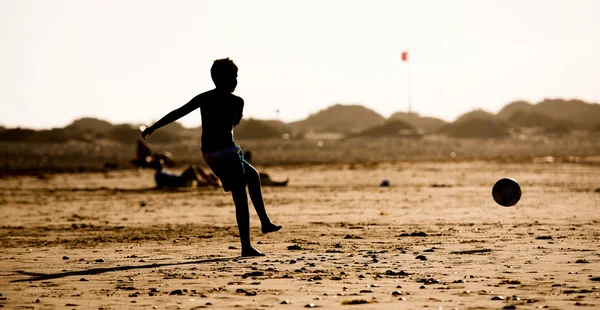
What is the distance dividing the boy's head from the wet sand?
73.0 inches

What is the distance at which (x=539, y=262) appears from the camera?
9648 mm

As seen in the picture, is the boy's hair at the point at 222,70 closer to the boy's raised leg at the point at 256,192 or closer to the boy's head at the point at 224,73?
the boy's head at the point at 224,73

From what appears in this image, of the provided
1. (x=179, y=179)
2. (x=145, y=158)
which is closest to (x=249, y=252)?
(x=179, y=179)

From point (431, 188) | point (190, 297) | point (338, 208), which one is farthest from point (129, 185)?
point (190, 297)

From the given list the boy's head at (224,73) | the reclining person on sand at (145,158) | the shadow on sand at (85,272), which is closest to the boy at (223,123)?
the boy's head at (224,73)

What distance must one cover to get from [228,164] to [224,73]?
38.1 inches

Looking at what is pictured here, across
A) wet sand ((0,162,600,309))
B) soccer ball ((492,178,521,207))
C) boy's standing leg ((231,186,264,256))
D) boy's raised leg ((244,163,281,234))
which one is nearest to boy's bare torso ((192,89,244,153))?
boy's raised leg ((244,163,281,234))

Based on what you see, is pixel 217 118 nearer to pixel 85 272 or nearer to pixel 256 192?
pixel 256 192

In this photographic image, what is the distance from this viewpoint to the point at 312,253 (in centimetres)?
1071

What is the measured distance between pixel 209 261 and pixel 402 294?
2.90 metres

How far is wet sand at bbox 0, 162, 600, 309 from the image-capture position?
7.75 m

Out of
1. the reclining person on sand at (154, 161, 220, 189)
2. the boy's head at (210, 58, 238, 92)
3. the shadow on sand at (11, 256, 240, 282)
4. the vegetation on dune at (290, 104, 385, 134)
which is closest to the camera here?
the shadow on sand at (11, 256, 240, 282)

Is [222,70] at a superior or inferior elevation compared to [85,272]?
superior

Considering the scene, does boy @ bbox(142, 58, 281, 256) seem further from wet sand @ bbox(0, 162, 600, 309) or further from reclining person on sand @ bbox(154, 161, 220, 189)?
reclining person on sand @ bbox(154, 161, 220, 189)
